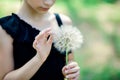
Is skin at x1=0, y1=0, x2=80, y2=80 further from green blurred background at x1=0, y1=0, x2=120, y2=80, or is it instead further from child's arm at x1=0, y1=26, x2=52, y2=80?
green blurred background at x1=0, y1=0, x2=120, y2=80

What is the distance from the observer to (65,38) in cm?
93

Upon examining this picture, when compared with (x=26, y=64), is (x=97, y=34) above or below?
below

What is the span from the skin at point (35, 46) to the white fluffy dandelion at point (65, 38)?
0.03 metres

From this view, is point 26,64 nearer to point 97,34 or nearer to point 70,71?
point 70,71

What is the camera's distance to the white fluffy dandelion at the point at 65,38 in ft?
3.05

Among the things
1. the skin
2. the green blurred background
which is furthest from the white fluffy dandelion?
the green blurred background

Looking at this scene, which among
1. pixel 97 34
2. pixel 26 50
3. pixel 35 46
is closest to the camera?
pixel 35 46

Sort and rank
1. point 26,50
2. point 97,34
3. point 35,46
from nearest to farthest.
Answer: point 35,46 < point 26,50 < point 97,34

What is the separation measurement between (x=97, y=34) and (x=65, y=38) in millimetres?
1981

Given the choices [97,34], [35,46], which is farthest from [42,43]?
[97,34]

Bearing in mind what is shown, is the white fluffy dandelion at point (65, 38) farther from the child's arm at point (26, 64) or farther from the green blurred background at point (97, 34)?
the green blurred background at point (97, 34)

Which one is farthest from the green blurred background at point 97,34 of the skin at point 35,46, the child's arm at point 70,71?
the child's arm at point 70,71

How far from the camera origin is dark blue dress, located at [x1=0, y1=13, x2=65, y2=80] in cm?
98

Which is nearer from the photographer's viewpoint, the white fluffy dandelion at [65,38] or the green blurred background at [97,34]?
the white fluffy dandelion at [65,38]
